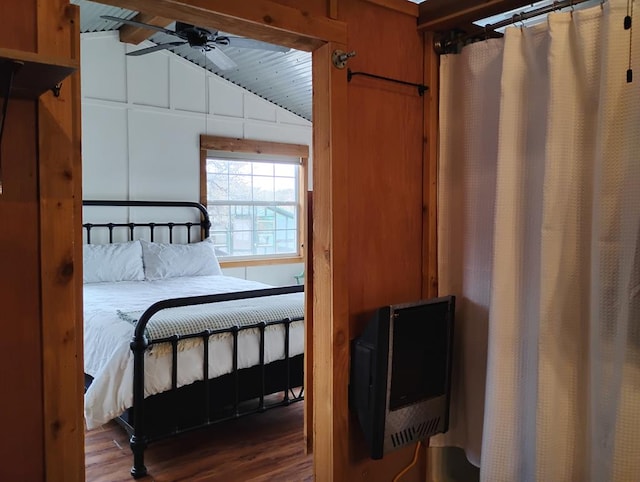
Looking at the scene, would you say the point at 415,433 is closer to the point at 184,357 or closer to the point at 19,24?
the point at 184,357

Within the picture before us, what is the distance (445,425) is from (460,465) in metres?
0.31

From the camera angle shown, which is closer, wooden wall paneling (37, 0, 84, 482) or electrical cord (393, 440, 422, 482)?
wooden wall paneling (37, 0, 84, 482)

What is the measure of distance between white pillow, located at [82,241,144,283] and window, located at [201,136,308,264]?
108 centimetres

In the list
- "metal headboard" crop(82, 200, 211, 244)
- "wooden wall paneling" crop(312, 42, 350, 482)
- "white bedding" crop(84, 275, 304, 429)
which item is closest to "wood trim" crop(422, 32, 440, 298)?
"wooden wall paneling" crop(312, 42, 350, 482)

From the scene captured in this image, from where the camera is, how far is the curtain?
5.10ft

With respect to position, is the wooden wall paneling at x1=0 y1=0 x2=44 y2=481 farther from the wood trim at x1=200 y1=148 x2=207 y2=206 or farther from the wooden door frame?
the wood trim at x1=200 y1=148 x2=207 y2=206

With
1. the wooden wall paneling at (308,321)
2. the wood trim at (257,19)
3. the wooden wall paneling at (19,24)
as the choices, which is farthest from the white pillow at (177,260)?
the wooden wall paneling at (19,24)

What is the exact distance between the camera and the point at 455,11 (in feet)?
6.44

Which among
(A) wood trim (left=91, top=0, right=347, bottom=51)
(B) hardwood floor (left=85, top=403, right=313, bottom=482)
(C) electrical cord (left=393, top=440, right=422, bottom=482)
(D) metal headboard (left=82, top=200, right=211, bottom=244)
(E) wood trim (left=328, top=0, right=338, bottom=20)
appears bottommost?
(B) hardwood floor (left=85, top=403, right=313, bottom=482)

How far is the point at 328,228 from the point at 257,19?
0.77 meters

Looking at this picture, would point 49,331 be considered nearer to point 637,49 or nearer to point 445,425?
point 445,425

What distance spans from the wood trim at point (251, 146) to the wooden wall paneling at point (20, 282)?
3.98 metres

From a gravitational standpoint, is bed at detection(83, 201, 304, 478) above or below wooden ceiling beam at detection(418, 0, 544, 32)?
below

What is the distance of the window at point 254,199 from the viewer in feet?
18.1
